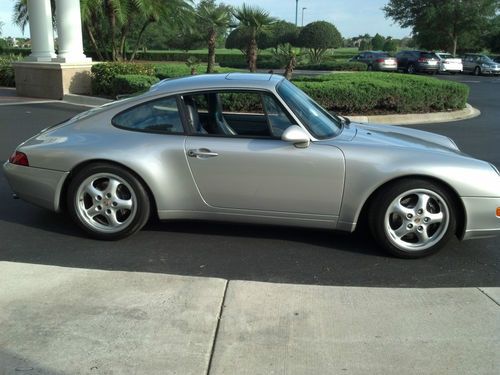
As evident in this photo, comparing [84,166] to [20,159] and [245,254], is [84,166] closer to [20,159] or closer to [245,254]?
[20,159]

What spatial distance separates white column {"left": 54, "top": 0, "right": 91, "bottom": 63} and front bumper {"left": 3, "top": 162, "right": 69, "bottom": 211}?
1200cm

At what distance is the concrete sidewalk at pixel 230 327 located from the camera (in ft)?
9.16

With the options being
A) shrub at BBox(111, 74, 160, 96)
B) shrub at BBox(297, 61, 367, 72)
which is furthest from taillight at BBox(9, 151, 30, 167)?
shrub at BBox(297, 61, 367, 72)

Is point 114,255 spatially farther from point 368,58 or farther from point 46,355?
point 368,58

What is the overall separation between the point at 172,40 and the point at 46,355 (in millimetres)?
59338

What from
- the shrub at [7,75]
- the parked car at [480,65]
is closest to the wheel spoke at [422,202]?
the shrub at [7,75]

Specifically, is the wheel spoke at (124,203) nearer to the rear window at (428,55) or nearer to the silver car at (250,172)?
the silver car at (250,172)

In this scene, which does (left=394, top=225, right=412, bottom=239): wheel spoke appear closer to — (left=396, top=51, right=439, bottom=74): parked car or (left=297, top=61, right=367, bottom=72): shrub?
(left=297, top=61, right=367, bottom=72): shrub

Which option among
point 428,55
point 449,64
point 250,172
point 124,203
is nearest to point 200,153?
point 250,172

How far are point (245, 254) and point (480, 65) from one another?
3585cm

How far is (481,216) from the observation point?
407 cm

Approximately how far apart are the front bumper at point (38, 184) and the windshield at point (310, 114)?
6.42 feet

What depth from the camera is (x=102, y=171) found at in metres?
4.38

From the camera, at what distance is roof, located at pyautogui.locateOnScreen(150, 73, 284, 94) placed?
14.4ft
